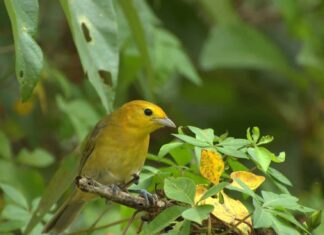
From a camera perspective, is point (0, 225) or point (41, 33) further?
point (41, 33)

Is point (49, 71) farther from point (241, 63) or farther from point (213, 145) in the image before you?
point (213, 145)

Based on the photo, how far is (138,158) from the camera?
152 inches

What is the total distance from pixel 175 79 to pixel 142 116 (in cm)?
258

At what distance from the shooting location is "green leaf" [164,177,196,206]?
241 centimetres

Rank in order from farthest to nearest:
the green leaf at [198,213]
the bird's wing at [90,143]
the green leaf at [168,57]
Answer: the green leaf at [168,57] < the bird's wing at [90,143] < the green leaf at [198,213]

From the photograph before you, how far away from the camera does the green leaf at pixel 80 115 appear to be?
4539 millimetres

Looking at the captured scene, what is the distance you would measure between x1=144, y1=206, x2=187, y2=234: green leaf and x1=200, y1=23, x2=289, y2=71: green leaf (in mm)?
3722

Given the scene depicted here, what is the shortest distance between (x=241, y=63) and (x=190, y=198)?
3919 mm

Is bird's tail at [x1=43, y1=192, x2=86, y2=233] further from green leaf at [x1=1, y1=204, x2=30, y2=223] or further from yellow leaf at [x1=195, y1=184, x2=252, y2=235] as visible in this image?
yellow leaf at [x1=195, y1=184, x2=252, y2=235]

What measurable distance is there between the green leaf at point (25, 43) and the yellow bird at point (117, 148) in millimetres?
1192

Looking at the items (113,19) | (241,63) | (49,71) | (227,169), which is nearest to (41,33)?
(49,71)

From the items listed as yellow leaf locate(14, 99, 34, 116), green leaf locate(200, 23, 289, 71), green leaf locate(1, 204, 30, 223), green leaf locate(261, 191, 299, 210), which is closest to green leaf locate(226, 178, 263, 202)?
green leaf locate(261, 191, 299, 210)

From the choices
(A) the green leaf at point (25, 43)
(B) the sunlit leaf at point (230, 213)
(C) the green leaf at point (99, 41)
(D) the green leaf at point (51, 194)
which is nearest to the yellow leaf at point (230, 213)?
(B) the sunlit leaf at point (230, 213)

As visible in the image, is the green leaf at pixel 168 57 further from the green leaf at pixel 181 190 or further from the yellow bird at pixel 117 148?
the green leaf at pixel 181 190
